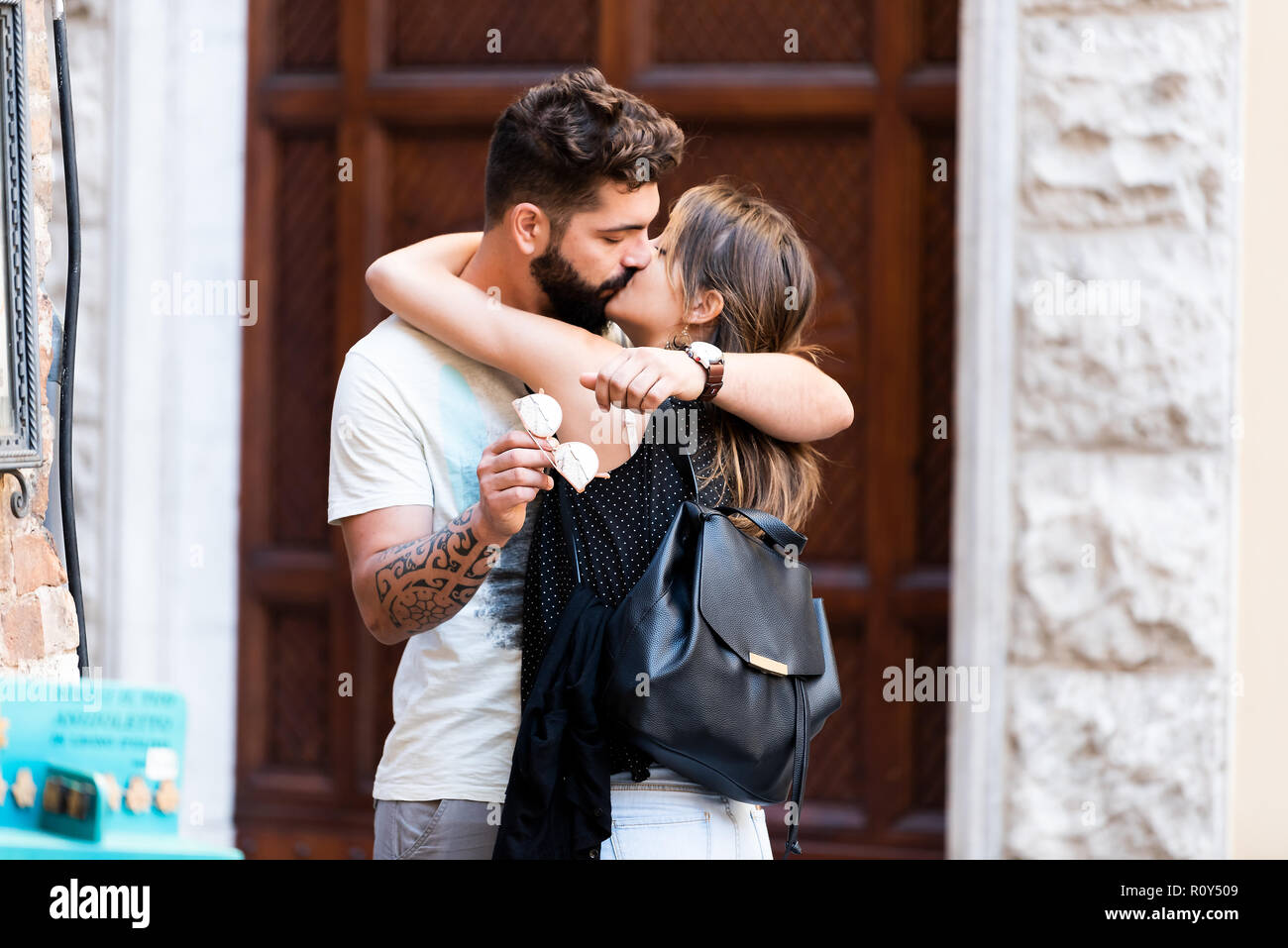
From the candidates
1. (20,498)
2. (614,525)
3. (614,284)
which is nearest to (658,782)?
(614,525)

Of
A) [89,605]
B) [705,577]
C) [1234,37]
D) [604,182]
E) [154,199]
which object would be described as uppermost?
[1234,37]

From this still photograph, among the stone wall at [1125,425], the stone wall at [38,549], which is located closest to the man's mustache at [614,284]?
the stone wall at [38,549]

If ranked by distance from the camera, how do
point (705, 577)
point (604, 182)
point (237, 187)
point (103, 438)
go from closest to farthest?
point (705, 577) → point (604, 182) → point (103, 438) → point (237, 187)

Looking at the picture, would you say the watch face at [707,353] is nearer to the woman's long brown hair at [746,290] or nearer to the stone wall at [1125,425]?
the woman's long brown hair at [746,290]

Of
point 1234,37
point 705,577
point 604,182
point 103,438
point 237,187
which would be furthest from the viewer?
point 237,187

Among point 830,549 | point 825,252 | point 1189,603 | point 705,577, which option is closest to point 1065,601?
point 1189,603

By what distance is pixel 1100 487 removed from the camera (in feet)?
9.39

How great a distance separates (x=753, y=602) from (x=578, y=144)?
2.15ft

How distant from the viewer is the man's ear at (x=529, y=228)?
1819 mm

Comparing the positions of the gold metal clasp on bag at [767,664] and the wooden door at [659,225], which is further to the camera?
the wooden door at [659,225]

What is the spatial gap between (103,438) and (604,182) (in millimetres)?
1932

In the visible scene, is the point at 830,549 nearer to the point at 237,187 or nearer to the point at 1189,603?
the point at 1189,603

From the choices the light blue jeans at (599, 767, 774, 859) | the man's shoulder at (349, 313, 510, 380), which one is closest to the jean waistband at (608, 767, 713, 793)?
the light blue jeans at (599, 767, 774, 859)

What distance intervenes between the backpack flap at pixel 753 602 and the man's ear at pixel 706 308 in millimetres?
279
